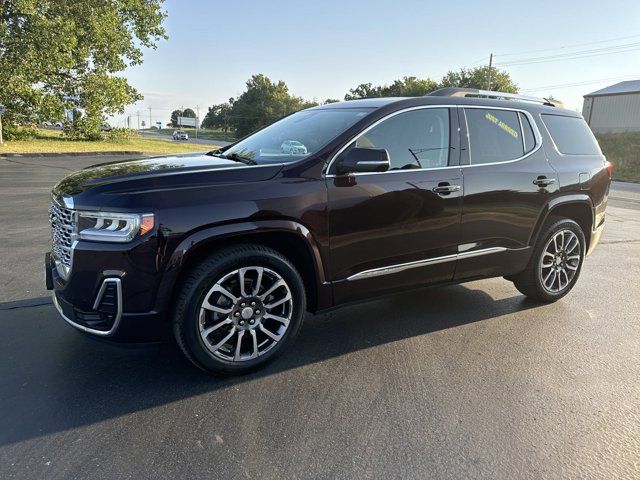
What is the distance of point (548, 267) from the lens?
4629 mm

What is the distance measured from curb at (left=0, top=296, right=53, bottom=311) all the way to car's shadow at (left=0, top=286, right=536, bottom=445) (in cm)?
10

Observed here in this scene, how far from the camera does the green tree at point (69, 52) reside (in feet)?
69.3

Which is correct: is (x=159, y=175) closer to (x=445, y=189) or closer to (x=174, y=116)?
(x=445, y=189)

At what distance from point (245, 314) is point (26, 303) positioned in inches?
94.3

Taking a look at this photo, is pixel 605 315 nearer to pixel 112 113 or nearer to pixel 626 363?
pixel 626 363

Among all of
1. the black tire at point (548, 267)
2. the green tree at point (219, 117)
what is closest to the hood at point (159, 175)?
the black tire at point (548, 267)

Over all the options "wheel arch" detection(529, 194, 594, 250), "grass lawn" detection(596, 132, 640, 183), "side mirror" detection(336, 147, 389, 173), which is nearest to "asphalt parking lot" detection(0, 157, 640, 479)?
"wheel arch" detection(529, 194, 594, 250)

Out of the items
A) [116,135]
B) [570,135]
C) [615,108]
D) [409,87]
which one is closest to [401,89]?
[409,87]

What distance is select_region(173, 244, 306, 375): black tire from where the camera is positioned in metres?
2.92

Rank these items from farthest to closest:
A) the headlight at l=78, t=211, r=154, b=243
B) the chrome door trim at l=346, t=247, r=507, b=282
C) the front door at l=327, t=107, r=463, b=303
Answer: the chrome door trim at l=346, t=247, r=507, b=282 < the front door at l=327, t=107, r=463, b=303 < the headlight at l=78, t=211, r=154, b=243

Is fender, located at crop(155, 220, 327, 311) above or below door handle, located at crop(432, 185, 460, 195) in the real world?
below

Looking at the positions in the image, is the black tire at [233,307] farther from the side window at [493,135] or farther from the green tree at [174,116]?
the green tree at [174,116]

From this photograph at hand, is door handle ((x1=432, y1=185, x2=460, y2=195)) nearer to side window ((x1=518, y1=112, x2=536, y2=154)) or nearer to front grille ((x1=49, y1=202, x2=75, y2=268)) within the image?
side window ((x1=518, y1=112, x2=536, y2=154))

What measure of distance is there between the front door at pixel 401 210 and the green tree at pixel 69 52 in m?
22.4
